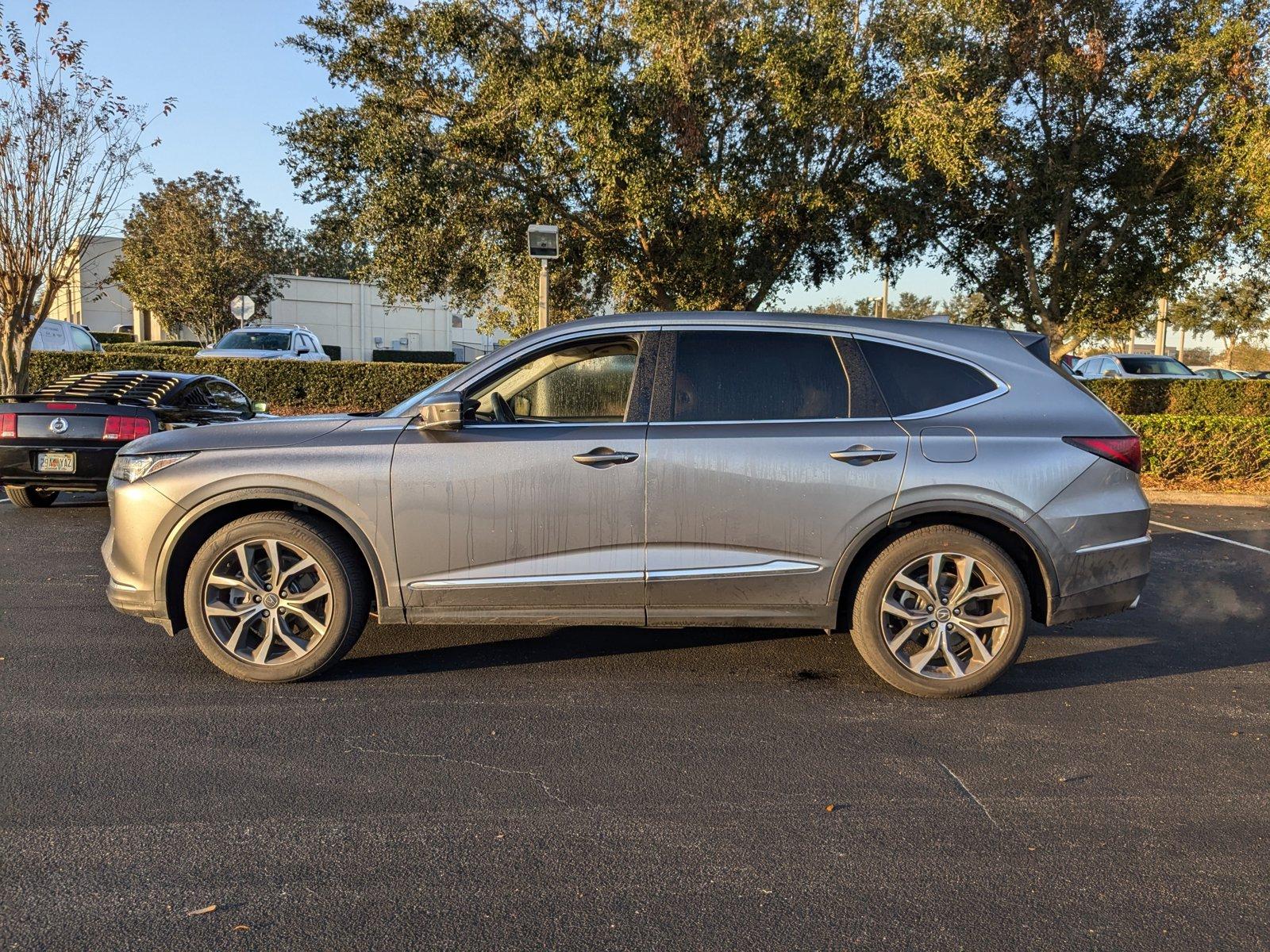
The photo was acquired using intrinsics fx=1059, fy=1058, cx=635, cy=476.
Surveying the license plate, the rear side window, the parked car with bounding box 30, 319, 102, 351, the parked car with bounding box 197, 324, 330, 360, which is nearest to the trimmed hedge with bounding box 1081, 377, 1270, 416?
the rear side window

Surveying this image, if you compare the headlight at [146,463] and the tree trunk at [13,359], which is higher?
the tree trunk at [13,359]

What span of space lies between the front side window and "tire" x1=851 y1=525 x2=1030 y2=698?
1512 mm

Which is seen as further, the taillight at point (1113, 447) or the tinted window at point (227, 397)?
the tinted window at point (227, 397)

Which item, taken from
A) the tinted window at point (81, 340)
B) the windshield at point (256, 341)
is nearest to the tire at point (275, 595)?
the windshield at point (256, 341)

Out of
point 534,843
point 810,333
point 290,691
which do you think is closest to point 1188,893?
point 534,843

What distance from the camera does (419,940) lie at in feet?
9.68

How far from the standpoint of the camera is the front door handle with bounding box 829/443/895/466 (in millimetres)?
5000

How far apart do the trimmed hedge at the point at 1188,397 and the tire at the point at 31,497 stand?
49.4ft

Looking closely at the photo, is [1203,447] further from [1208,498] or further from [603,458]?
[603,458]

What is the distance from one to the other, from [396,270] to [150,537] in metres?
12.3

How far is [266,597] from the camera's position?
5.08m

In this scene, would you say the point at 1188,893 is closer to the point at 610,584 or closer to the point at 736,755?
the point at 736,755

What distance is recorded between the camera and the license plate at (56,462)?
9539 millimetres

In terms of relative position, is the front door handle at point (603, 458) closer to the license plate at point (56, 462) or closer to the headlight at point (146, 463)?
the headlight at point (146, 463)
